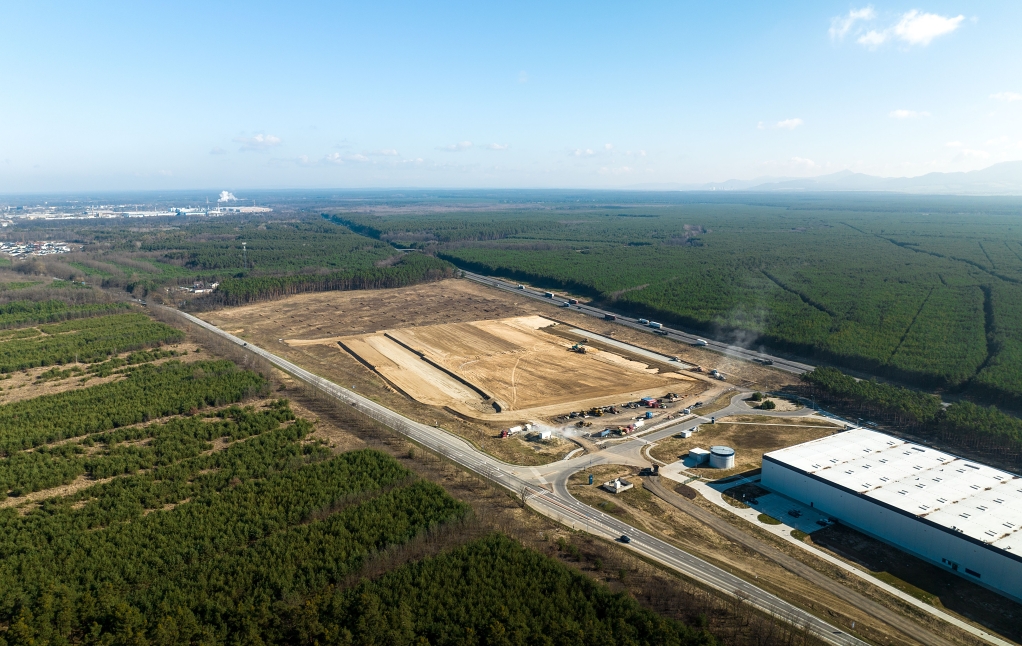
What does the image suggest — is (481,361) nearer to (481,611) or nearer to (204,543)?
(204,543)

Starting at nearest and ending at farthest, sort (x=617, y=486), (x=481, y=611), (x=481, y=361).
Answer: (x=481, y=611), (x=617, y=486), (x=481, y=361)

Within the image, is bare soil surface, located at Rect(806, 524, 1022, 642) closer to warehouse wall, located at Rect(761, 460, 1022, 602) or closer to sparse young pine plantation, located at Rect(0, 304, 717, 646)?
warehouse wall, located at Rect(761, 460, 1022, 602)

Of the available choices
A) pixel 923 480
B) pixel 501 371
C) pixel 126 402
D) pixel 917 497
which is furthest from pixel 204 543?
pixel 923 480

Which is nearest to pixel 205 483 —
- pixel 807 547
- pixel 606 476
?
pixel 606 476

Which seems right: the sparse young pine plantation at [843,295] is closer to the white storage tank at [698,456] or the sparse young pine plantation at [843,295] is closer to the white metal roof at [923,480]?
the white metal roof at [923,480]

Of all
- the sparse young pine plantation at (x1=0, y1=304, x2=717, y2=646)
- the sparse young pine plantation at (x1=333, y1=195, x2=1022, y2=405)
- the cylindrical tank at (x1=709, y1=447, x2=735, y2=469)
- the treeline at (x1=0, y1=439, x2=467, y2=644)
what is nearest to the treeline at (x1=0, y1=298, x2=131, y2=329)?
the sparse young pine plantation at (x1=0, y1=304, x2=717, y2=646)

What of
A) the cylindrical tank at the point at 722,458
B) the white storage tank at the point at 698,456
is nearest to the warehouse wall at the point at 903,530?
the cylindrical tank at the point at 722,458
